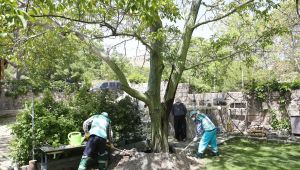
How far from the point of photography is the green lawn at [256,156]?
7.31 m

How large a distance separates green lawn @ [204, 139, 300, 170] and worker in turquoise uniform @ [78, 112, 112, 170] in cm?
274

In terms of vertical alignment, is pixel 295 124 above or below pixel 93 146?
above

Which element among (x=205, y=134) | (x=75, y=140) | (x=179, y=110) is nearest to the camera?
(x=75, y=140)

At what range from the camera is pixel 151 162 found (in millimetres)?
6965

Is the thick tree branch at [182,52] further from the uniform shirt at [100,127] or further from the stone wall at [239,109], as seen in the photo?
the stone wall at [239,109]

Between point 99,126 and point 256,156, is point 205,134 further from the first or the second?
point 99,126

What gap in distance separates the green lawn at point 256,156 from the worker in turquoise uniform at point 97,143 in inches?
108

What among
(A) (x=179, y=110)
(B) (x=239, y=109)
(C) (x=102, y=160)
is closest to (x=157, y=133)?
(C) (x=102, y=160)

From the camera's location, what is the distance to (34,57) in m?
12.3

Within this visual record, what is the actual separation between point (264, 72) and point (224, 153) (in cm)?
1610

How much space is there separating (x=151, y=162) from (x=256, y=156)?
3372 mm

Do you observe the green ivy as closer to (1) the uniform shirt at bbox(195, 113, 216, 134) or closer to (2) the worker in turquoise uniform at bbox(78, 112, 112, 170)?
(1) the uniform shirt at bbox(195, 113, 216, 134)

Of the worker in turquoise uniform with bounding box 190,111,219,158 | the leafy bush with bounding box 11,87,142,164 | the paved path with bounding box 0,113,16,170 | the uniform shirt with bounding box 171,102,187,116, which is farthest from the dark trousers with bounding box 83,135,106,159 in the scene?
the uniform shirt with bounding box 171,102,187,116

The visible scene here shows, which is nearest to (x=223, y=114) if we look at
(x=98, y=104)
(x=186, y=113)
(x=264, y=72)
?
(x=186, y=113)
